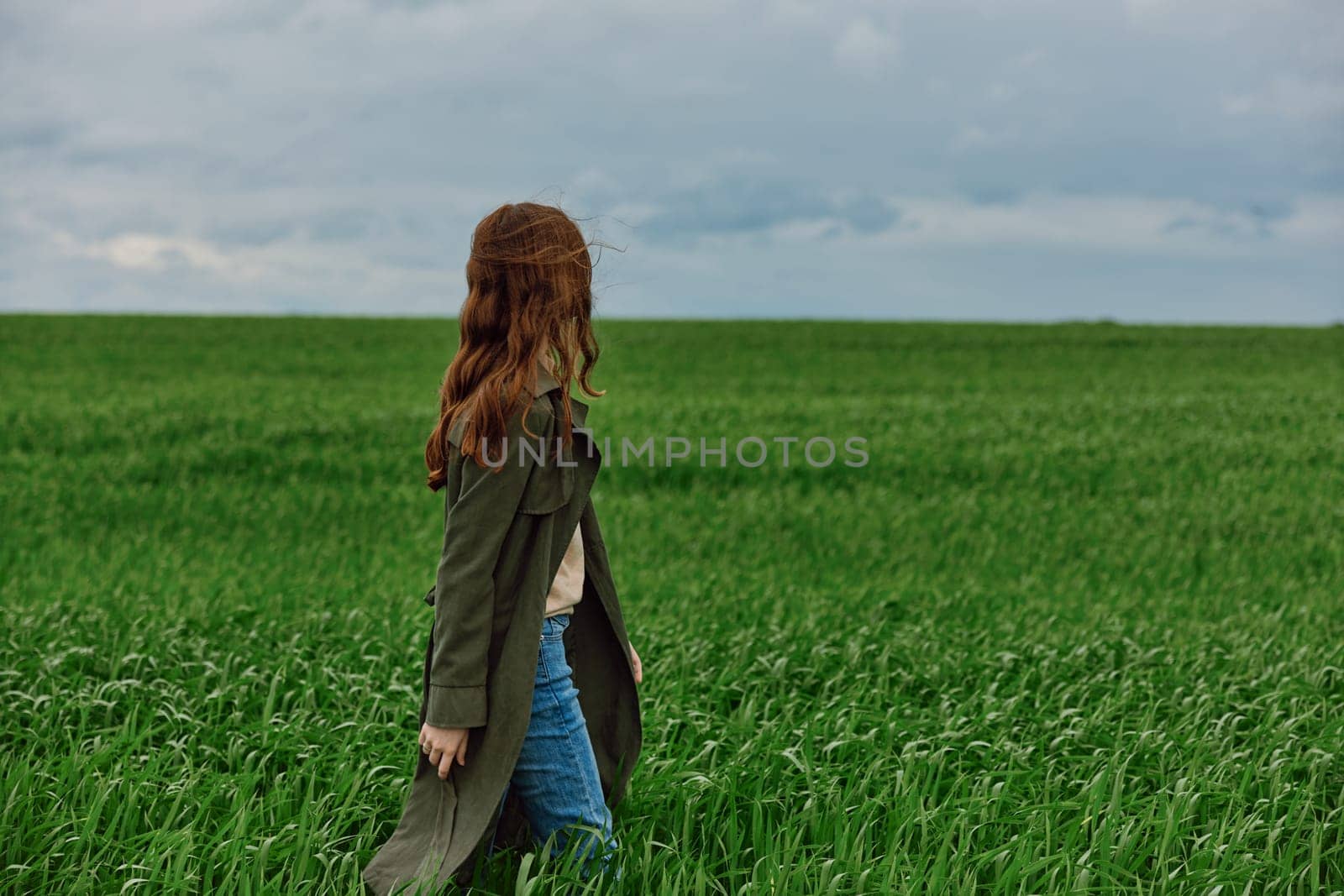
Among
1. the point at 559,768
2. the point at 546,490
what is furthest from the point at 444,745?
the point at 546,490

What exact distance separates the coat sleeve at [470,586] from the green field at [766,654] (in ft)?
2.21

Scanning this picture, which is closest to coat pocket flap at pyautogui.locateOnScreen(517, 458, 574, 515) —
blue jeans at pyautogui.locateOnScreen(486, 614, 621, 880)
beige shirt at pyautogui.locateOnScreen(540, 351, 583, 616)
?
beige shirt at pyautogui.locateOnScreen(540, 351, 583, 616)

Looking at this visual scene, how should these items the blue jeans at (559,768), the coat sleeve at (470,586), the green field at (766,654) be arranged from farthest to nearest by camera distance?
the green field at (766,654)
the blue jeans at (559,768)
the coat sleeve at (470,586)

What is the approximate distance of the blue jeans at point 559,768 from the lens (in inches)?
117

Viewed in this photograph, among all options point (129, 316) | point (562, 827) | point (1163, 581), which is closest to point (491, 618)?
point (562, 827)

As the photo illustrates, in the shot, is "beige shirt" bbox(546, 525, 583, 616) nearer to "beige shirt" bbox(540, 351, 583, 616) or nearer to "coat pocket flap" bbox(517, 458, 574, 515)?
"beige shirt" bbox(540, 351, 583, 616)

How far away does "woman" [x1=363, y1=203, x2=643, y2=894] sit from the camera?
2.78 meters

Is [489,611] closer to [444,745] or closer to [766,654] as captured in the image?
[444,745]

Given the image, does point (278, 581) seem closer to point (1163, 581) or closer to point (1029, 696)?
point (1029, 696)

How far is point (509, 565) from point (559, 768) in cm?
66

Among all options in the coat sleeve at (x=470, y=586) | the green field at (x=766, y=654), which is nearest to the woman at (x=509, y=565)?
the coat sleeve at (x=470, y=586)

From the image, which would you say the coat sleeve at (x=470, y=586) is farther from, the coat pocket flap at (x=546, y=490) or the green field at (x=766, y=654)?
the green field at (x=766, y=654)

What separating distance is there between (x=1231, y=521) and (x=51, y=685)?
10778mm

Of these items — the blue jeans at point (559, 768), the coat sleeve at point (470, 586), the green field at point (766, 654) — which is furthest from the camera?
the green field at point (766, 654)
